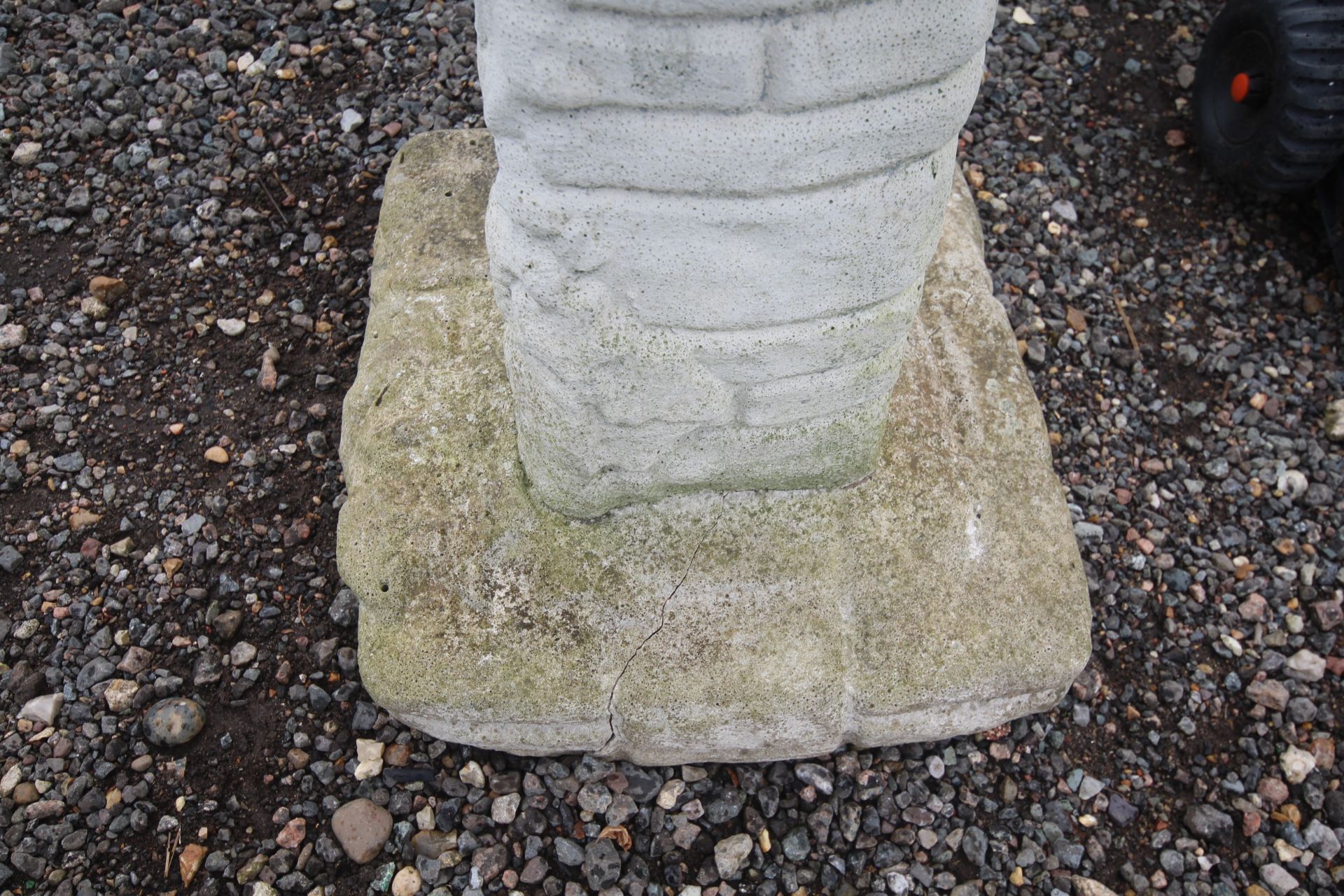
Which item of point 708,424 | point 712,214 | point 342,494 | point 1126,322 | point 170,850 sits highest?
point 712,214

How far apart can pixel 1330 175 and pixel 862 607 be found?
2154 millimetres

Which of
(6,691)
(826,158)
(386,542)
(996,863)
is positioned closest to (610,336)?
(826,158)

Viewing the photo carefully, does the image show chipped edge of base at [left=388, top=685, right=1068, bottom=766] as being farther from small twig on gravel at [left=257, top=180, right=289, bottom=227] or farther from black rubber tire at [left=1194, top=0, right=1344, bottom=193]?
black rubber tire at [left=1194, top=0, right=1344, bottom=193]

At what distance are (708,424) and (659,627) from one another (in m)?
0.44

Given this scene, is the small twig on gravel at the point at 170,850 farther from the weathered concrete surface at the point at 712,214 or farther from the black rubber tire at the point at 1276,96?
the black rubber tire at the point at 1276,96

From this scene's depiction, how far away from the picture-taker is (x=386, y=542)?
206 cm

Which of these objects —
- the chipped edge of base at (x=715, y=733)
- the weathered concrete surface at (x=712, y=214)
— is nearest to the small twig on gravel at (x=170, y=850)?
the chipped edge of base at (x=715, y=733)

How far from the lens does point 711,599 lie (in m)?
2.02

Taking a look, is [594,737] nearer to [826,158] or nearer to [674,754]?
[674,754]

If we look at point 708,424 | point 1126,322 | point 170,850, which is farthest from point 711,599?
point 1126,322

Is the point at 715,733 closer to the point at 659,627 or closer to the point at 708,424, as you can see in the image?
the point at 659,627

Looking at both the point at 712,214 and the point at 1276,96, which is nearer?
the point at 712,214

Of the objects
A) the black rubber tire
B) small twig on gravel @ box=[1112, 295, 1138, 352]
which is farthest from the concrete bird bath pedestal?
the black rubber tire

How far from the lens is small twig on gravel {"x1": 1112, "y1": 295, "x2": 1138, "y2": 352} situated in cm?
291
